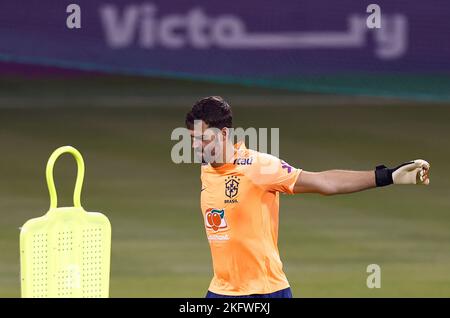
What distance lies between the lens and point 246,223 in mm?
7867

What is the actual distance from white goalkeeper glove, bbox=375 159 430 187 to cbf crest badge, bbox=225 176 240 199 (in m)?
0.83

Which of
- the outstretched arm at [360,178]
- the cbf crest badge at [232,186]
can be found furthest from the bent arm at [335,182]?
the cbf crest badge at [232,186]

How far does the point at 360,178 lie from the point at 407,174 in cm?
32

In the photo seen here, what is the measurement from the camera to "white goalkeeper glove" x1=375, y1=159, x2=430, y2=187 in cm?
737

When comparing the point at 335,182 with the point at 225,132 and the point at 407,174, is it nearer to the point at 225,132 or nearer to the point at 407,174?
the point at 407,174

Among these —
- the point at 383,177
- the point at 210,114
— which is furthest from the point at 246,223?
the point at 383,177

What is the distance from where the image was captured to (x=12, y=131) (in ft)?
81.0

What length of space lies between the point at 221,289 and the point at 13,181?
12031 millimetres

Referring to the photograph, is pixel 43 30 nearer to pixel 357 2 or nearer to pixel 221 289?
pixel 357 2

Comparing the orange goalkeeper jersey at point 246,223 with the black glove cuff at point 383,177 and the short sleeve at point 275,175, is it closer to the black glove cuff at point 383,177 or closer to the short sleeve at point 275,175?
the short sleeve at point 275,175

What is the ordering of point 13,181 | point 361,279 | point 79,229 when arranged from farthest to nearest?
point 13,181 < point 361,279 < point 79,229

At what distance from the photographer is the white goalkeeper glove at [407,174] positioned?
737 cm

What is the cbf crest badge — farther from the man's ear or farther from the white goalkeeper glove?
the white goalkeeper glove
